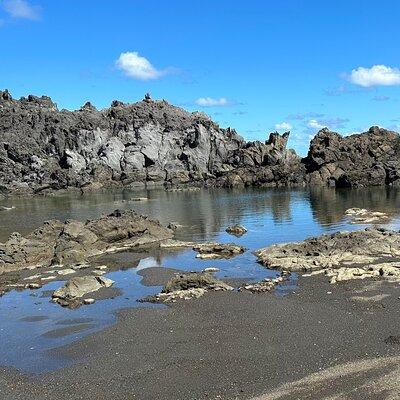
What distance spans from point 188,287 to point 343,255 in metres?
14.4

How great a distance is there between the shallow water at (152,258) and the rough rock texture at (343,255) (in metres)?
2.30

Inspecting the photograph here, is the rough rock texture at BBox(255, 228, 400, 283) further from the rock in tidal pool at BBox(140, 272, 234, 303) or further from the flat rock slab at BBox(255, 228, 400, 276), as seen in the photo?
the rock in tidal pool at BBox(140, 272, 234, 303)

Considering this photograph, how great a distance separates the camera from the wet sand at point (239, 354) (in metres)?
18.8

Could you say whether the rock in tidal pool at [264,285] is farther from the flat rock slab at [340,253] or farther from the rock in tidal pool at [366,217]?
the rock in tidal pool at [366,217]

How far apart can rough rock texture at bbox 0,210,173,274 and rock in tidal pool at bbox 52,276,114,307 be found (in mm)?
9621

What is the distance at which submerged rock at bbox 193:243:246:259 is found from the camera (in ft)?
150

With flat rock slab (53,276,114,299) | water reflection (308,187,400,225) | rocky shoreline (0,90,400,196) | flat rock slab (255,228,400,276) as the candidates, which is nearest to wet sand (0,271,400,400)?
flat rock slab (53,276,114,299)

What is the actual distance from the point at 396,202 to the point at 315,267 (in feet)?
198

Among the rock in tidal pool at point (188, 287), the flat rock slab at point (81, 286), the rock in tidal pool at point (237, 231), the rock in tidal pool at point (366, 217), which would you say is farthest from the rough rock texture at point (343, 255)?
the rock in tidal pool at point (366, 217)

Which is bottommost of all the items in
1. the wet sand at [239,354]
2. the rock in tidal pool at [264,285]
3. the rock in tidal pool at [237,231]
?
the wet sand at [239,354]

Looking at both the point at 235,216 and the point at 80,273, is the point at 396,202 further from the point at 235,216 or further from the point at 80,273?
the point at 80,273

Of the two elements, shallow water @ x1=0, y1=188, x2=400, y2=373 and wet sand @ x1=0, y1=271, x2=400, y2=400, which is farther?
shallow water @ x1=0, y1=188, x2=400, y2=373

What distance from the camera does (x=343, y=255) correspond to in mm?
40250

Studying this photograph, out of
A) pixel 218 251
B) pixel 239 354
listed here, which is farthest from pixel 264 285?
pixel 218 251
